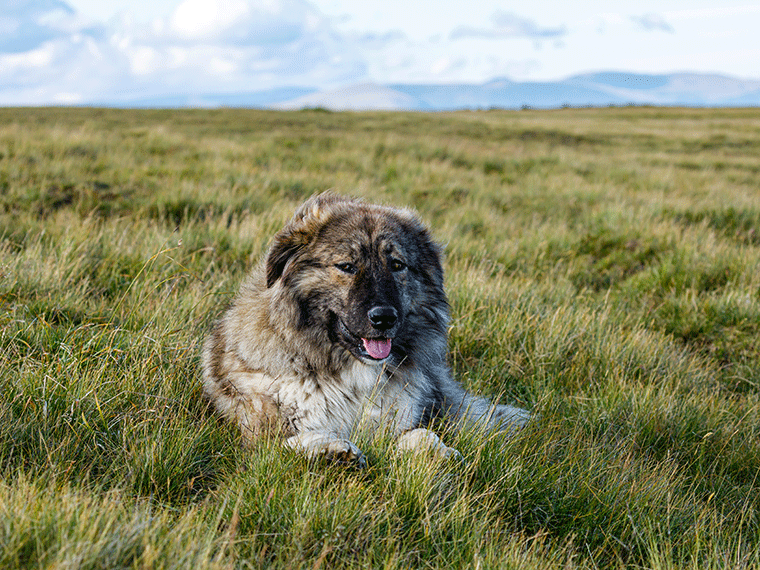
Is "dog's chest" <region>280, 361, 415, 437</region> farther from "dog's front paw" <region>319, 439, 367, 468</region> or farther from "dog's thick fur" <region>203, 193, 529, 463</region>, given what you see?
"dog's front paw" <region>319, 439, 367, 468</region>

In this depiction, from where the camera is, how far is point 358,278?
129 inches

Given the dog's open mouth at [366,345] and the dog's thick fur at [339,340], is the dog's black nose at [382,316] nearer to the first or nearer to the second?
the dog's thick fur at [339,340]

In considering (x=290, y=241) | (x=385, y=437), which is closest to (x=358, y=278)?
(x=290, y=241)

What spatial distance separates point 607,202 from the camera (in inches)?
420

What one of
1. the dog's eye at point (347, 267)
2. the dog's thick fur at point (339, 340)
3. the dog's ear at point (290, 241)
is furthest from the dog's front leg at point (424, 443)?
the dog's ear at point (290, 241)

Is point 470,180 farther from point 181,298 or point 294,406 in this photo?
point 294,406

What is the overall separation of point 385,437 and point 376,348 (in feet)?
1.71

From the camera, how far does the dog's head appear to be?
317 centimetres

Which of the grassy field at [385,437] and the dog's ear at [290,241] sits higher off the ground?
the dog's ear at [290,241]

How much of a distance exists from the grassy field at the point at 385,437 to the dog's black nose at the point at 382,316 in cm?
60

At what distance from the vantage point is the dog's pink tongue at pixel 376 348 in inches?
126

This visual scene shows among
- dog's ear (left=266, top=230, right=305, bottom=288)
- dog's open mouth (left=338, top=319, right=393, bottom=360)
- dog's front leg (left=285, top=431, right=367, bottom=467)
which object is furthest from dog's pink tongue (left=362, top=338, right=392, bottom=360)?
dog's ear (left=266, top=230, right=305, bottom=288)

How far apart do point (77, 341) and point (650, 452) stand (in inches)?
147

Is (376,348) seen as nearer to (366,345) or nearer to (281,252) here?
(366,345)
